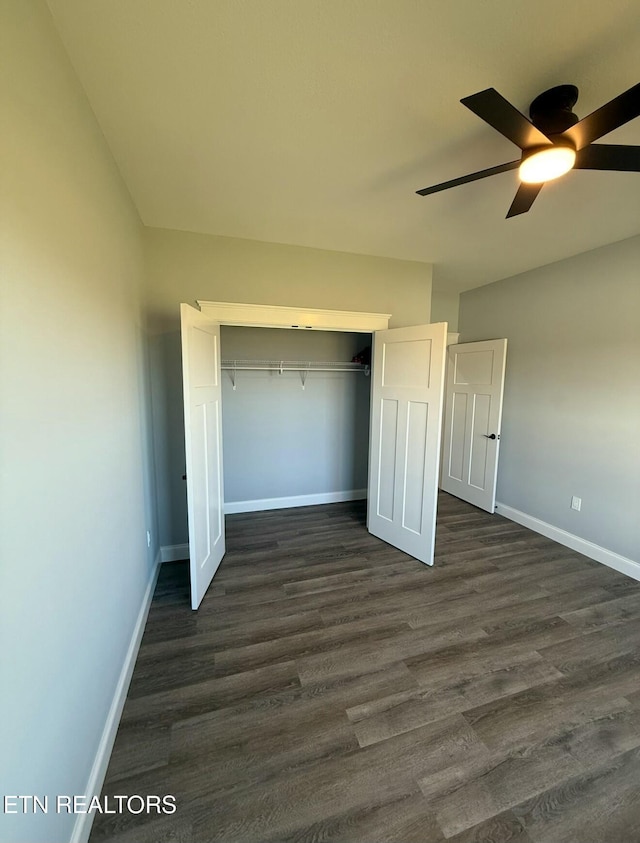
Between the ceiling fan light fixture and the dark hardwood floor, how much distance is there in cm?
247

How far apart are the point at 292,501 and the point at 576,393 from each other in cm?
311

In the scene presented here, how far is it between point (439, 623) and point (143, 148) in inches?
128

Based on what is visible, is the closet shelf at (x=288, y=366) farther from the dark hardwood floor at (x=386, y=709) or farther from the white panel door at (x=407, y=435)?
the dark hardwood floor at (x=386, y=709)

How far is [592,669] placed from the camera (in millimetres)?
1848

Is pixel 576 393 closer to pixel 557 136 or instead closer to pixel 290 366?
pixel 557 136

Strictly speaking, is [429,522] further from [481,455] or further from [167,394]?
[167,394]

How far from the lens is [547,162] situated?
4.45 ft

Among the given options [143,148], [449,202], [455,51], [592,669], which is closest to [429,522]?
[592,669]

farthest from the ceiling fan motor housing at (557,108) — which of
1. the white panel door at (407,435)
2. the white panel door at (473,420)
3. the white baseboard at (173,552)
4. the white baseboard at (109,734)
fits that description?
the white baseboard at (173,552)

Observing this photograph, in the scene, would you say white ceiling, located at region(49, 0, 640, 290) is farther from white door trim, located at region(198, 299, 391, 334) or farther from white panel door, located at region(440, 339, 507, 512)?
white panel door, located at region(440, 339, 507, 512)

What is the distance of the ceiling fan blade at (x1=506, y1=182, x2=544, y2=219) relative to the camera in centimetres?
155

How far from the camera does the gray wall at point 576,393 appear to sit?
2742mm

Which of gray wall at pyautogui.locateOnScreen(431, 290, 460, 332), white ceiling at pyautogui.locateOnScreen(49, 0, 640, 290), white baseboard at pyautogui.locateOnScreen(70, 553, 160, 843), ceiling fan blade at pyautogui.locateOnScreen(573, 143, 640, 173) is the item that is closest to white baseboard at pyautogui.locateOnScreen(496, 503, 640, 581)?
gray wall at pyautogui.locateOnScreen(431, 290, 460, 332)

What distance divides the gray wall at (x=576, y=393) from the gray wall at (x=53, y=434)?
3736 millimetres
